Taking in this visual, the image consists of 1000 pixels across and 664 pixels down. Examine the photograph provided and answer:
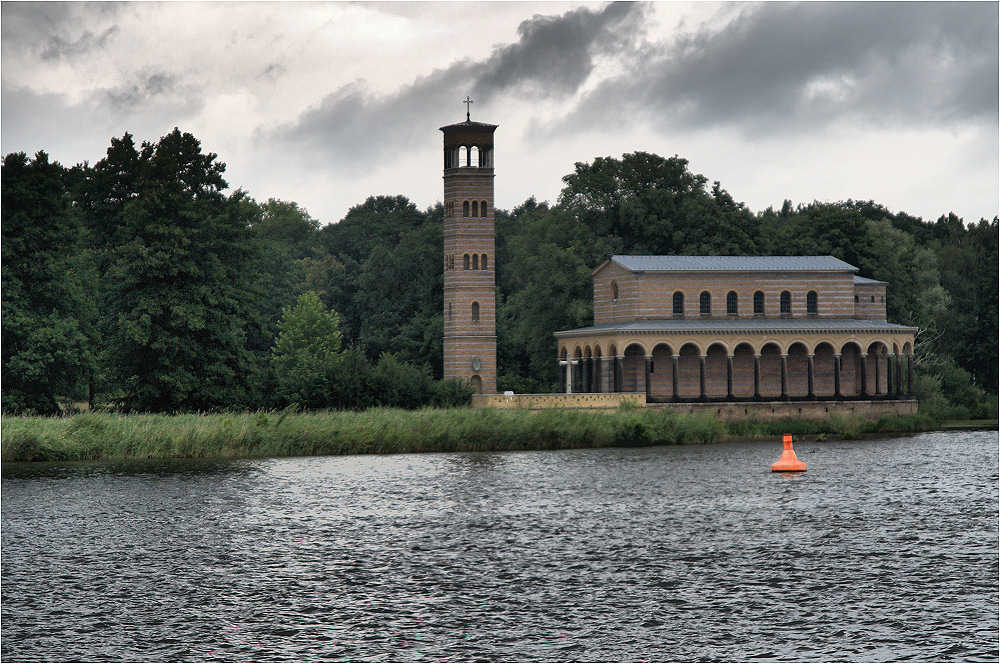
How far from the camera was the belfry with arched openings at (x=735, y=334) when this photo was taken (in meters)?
73.4

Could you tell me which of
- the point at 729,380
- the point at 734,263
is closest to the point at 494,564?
the point at 729,380

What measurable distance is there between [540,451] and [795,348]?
2575 centimetres

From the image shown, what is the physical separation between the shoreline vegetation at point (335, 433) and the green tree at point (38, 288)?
653 centimetres

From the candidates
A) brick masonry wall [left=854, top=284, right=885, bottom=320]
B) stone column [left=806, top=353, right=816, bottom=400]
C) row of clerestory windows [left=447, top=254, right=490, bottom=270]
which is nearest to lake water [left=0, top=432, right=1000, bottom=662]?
stone column [left=806, top=353, right=816, bottom=400]

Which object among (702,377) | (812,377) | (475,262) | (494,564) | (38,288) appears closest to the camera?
(494,564)

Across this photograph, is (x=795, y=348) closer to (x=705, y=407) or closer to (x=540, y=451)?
(x=705, y=407)

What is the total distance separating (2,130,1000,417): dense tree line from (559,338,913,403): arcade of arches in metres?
3.15

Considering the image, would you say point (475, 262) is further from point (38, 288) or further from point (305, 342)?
point (38, 288)

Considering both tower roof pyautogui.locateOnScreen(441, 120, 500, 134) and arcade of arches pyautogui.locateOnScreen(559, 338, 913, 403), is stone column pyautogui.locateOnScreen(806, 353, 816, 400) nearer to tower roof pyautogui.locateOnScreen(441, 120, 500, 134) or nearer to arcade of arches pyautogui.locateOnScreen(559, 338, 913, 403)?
arcade of arches pyautogui.locateOnScreen(559, 338, 913, 403)

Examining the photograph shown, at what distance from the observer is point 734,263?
7656 centimetres

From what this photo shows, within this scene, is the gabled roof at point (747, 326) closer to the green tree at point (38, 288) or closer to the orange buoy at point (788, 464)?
the orange buoy at point (788, 464)

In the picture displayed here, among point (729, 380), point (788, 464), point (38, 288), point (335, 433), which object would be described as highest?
point (38, 288)

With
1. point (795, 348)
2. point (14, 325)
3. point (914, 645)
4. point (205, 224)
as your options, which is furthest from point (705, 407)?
point (914, 645)

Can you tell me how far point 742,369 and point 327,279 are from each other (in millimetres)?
44390
